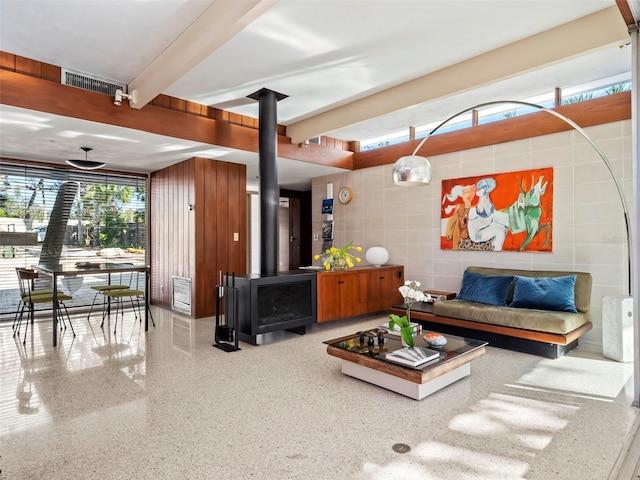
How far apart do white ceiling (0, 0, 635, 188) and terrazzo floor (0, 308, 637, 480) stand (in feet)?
9.15

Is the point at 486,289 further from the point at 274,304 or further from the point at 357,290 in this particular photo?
the point at 274,304

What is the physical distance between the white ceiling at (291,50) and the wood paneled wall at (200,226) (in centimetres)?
88

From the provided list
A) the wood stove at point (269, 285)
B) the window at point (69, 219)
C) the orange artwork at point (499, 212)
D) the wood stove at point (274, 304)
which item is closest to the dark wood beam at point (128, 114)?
the wood stove at point (269, 285)

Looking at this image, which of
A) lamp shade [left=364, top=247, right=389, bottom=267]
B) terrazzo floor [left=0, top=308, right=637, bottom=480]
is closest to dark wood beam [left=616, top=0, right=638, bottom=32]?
terrazzo floor [left=0, top=308, right=637, bottom=480]

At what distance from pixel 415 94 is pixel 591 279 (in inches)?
114

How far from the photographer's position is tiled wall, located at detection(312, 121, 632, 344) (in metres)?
4.26

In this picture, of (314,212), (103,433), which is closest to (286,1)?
(103,433)

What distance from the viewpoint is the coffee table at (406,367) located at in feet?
9.45

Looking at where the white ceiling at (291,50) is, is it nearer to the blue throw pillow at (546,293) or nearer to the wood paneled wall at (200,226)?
the wood paneled wall at (200,226)

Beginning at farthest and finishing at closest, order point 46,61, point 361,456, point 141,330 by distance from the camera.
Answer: point 141,330 < point 46,61 < point 361,456

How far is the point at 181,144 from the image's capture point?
527cm

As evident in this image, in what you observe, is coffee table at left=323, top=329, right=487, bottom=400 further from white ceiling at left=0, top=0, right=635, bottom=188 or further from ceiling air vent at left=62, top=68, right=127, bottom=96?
ceiling air vent at left=62, top=68, right=127, bottom=96

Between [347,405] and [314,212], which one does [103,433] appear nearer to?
[347,405]

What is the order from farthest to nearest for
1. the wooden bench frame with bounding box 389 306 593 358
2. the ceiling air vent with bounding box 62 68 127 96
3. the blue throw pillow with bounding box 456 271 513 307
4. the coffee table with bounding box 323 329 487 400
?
1. the blue throw pillow with bounding box 456 271 513 307
2. the ceiling air vent with bounding box 62 68 127 96
3. the wooden bench frame with bounding box 389 306 593 358
4. the coffee table with bounding box 323 329 487 400
